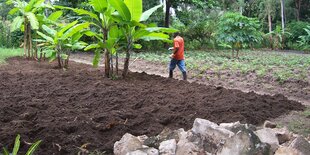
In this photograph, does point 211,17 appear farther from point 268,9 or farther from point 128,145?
point 128,145

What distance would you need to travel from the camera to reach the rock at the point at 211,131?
11.3 feet

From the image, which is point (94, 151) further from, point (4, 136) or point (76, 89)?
point (76, 89)

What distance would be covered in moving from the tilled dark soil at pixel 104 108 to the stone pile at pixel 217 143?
0.60 m

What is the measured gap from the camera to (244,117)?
5367mm

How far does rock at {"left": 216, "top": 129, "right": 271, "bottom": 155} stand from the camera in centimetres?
316

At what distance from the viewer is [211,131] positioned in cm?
350

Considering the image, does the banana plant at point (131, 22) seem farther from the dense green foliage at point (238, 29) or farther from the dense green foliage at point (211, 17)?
the dense green foliage at point (238, 29)

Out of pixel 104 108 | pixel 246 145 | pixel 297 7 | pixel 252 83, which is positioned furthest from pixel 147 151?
pixel 297 7

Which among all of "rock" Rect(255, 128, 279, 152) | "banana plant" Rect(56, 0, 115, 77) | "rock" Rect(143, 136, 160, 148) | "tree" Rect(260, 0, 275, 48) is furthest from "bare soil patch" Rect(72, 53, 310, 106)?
"tree" Rect(260, 0, 275, 48)

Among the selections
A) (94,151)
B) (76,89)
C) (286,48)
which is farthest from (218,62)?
(286,48)

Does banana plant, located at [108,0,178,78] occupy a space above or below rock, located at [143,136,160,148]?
above

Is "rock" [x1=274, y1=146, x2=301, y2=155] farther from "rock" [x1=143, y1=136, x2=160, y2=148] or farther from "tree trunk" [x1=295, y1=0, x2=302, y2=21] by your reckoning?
"tree trunk" [x1=295, y1=0, x2=302, y2=21]

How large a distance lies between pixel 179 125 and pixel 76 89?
2.60m

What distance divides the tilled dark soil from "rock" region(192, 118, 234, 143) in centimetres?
97
